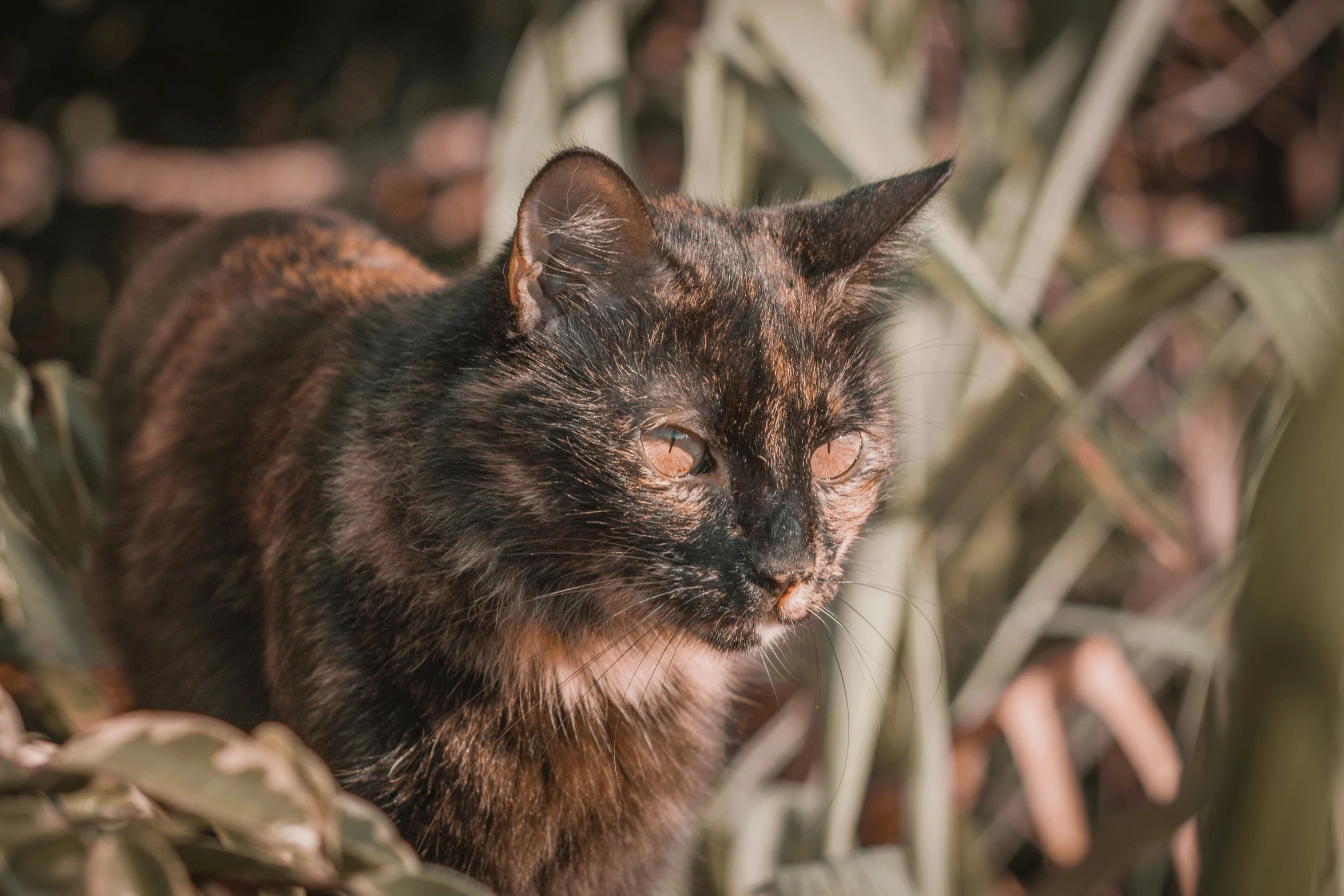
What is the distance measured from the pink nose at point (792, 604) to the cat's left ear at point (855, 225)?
0.33 metres

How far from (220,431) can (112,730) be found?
2.44ft

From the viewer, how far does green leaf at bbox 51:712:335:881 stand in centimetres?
58

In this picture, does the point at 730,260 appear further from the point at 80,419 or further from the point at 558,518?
the point at 80,419

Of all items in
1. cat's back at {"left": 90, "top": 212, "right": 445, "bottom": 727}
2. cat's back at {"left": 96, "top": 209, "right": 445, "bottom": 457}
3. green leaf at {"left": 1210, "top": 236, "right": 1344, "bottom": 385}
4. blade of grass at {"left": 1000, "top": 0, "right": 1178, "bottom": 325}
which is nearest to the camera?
green leaf at {"left": 1210, "top": 236, "right": 1344, "bottom": 385}

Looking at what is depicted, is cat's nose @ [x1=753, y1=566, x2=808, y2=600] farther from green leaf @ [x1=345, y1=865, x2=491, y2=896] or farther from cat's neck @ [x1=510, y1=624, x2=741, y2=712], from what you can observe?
green leaf @ [x1=345, y1=865, x2=491, y2=896]

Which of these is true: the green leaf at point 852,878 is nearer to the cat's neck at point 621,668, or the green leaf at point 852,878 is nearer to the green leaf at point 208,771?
the cat's neck at point 621,668

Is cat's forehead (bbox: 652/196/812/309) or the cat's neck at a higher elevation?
cat's forehead (bbox: 652/196/812/309)

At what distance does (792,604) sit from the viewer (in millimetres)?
986

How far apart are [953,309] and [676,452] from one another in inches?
53.0

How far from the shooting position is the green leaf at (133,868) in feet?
1.73

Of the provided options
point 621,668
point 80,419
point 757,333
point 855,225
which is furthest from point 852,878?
point 80,419

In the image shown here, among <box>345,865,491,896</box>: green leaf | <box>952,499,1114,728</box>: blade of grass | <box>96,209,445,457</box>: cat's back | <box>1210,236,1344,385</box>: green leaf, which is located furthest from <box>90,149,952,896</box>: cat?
<box>952,499,1114,728</box>: blade of grass

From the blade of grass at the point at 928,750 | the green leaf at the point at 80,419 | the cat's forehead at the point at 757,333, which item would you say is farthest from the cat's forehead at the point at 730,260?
the green leaf at the point at 80,419

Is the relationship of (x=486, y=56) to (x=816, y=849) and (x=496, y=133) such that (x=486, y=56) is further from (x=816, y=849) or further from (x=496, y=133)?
(x=816, y=849)
